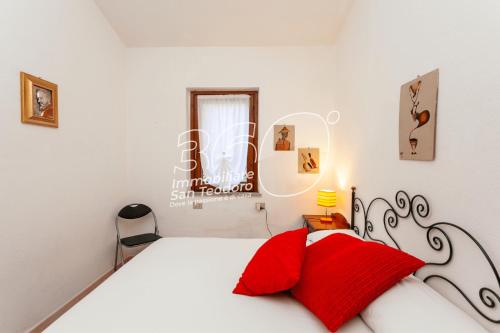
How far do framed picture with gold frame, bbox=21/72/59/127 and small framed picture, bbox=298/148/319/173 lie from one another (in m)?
2.44

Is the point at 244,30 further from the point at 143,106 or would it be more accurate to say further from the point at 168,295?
the point at 168,295

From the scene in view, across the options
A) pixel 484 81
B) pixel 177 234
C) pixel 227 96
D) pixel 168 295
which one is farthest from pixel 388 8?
pixel 177 234

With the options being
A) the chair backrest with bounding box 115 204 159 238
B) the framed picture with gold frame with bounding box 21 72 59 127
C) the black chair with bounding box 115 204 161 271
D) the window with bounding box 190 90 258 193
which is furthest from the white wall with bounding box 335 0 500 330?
the framed picture with gold frame with bounding box 21 72 59 127

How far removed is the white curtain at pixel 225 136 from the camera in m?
2.73

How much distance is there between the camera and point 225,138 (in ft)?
8.98

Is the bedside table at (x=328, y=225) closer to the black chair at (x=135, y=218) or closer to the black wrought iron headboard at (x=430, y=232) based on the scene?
the black wrought iron headboard at (x=430, y=232)

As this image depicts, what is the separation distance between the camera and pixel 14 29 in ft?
5.06

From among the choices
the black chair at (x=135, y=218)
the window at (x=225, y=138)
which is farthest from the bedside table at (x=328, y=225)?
the black chair at (x=135, y=218)

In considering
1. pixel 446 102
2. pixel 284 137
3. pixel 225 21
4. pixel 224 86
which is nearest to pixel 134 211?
pixel 224 86

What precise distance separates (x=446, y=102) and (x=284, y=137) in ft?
5.64

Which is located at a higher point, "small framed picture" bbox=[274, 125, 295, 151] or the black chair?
"small framed picture" bbox=[274, 125, 295, 151]

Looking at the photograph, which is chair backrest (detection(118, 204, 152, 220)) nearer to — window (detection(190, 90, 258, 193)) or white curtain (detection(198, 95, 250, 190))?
window (detection(190, 90, 258, 193))

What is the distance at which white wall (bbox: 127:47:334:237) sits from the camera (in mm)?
2629

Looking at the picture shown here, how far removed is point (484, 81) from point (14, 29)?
109 inches
